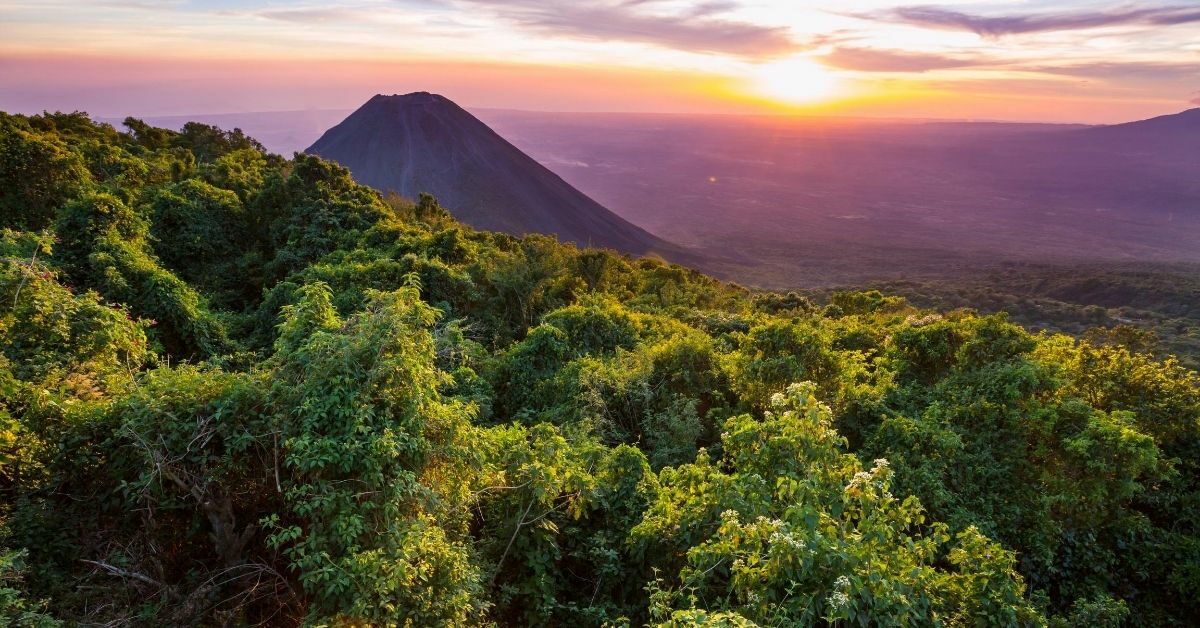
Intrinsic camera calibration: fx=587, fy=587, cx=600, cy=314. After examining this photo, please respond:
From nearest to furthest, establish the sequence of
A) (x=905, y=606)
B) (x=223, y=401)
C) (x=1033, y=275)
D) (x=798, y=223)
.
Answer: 1. (x=905, y=606)
2. (x=223, y=401)
3. (x=1033, y=275)
4. (x=798, y=223)

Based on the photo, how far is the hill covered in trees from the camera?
4469mm

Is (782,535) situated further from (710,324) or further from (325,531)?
(710,324)

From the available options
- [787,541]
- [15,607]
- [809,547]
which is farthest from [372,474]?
[809,547]

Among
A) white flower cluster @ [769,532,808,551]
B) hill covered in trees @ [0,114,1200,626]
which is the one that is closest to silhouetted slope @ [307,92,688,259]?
hill covered in trees @ [0,114,1200,626]

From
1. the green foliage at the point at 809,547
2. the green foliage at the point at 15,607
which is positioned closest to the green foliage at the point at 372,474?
the green foliage at the point at 15,607

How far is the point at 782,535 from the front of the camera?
150 inches

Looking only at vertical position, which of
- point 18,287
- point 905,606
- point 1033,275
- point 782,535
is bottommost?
point 1033,275

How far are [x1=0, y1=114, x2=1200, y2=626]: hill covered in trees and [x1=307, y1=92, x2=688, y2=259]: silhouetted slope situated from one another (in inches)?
3110

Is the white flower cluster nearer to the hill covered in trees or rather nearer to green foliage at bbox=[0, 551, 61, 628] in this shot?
the hill covered in trees

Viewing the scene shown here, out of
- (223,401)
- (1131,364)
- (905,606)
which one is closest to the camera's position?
(905,606)

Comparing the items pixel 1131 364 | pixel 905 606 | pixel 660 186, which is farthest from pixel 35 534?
pixel 660 186

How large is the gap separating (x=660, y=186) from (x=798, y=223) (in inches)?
2254

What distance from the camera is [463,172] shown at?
10119 cm

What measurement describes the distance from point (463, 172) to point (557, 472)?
3969 inches
